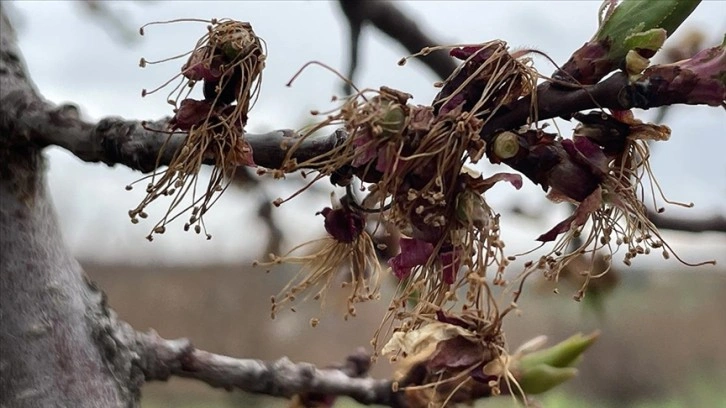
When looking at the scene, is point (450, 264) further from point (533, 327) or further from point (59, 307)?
point (533, 327)

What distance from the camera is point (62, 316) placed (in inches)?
15.5

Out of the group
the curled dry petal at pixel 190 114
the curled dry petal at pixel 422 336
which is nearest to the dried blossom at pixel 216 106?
the curled dry petal at pixel 190 114

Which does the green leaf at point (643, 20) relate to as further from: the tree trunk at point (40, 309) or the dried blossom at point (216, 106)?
the tree trunk at point (40, 309)

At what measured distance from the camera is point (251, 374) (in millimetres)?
449

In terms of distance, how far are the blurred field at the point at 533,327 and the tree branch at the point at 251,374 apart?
0.37m

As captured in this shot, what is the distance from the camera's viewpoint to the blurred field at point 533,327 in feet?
3.68

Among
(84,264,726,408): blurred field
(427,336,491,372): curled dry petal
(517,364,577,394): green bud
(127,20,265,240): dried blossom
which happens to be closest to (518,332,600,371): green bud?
(517,364,577,394): green bud

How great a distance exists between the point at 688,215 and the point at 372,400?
12.1 inches

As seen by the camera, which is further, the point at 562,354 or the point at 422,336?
the point at 562,354

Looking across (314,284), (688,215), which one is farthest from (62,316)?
(688,215)

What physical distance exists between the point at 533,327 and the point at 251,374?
2.73ft

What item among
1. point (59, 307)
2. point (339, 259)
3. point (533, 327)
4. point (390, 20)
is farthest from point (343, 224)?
point (533, 327)

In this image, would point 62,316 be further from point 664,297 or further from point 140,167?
point 664,297

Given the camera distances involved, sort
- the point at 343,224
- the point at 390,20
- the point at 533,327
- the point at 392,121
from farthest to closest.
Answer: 1. the point at 533,327
2. the point at 390,20
3. the point at 343,224
4. the point at 392,121
